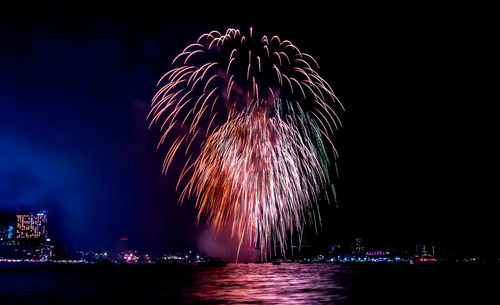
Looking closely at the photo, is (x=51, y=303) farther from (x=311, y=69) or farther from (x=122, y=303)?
(x=311, y=69)

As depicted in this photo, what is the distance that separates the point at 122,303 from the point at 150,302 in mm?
1438

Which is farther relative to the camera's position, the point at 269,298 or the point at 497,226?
the point at 497,226

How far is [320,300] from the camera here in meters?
20.3

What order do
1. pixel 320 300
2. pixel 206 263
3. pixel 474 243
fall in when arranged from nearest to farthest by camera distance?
pixel 320 300 < pixel 474 243 < pixel 206 263

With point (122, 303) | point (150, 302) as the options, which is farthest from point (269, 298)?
point (122, 303)

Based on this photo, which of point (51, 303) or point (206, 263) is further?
point (206, 263)

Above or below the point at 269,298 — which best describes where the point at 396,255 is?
below

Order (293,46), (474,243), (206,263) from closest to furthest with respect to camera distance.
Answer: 1. (293,46)
2. (474,243)
3. (206,263)

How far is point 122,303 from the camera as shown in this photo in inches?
835

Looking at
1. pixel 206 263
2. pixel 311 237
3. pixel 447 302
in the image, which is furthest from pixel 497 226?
pixel 206 263

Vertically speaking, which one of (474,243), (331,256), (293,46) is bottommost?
(331,256)

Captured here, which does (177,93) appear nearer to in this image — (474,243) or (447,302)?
(447,302)

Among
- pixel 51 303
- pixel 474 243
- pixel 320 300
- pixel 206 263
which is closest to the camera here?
pixel 320 300

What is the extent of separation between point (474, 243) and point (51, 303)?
115 m
